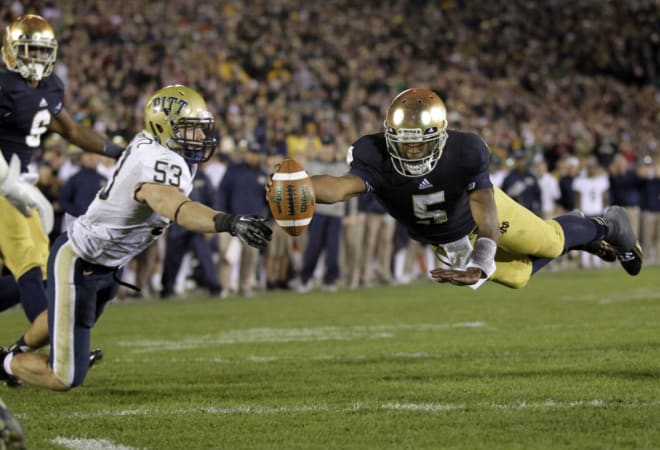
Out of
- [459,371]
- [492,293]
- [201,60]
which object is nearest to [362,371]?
[459,371]

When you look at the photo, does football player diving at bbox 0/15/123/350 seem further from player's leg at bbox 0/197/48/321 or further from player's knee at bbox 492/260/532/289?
player's knee at bbox 492/260/532/289

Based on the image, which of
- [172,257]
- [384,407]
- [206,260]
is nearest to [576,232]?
[384,407]

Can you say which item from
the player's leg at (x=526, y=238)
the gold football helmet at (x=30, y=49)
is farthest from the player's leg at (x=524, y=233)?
the gold football helmet at (x=30, y=49)

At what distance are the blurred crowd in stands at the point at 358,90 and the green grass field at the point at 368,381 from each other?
2.57 meters

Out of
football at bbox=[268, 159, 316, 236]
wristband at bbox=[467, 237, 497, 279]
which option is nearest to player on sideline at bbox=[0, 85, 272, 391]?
football at bbox=[268, 159, 316, 236]

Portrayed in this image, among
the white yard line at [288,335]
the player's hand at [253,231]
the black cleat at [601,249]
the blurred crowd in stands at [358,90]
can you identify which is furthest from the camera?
the blurred crowd in stands at [358,90]

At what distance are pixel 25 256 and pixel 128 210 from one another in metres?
1.55

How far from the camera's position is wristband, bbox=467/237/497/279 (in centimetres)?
475

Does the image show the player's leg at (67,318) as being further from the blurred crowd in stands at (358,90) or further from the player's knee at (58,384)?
the blurred crowd in stands at (358,90)

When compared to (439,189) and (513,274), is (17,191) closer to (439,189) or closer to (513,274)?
(439,189)

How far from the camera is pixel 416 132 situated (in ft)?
16.0

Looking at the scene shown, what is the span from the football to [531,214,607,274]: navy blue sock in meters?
2.03

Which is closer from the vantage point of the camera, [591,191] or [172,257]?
[172,257]

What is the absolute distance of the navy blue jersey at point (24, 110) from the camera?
19.9 feet
